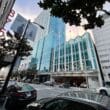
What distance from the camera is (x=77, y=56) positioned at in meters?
60.5

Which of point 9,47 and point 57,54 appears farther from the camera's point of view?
point 57,54

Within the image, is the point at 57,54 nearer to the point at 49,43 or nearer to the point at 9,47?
the point at 49,43

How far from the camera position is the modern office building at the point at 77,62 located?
55375 millimetres

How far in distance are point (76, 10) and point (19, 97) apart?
6245mm

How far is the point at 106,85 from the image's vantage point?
21203 millimetres

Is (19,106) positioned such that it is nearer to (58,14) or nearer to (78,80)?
(58,14)

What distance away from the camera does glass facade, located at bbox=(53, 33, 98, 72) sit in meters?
56.2

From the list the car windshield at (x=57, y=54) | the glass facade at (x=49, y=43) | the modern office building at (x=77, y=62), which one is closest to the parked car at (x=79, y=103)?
the car windshield at (x=57, y=54)

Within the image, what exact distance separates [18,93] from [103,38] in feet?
179

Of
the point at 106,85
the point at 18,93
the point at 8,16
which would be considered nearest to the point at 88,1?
the point at 18,93

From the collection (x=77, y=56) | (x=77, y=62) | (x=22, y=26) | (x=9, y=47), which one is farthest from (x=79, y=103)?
(x=77, y=56)

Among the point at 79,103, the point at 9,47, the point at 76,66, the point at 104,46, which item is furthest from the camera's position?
the point at 104,46

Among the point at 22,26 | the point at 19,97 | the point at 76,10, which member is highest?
the point at 22,26

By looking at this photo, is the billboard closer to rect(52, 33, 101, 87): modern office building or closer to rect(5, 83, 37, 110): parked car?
rect(5, 83, 37, 110): parked car
